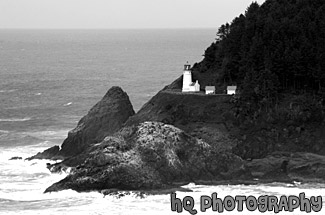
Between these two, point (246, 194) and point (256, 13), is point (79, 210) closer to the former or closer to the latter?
point (246, 194)

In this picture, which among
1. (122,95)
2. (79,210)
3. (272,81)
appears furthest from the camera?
(122,95)

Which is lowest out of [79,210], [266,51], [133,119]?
[79,210]

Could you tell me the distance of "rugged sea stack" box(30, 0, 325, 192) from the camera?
65.9m

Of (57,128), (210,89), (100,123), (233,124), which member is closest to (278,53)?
(210,89)

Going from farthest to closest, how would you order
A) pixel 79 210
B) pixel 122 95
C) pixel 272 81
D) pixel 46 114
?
pixel 46 114 → pixel 122 95 → pixel 272 81 → pixel 79 210

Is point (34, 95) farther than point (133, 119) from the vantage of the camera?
Yes

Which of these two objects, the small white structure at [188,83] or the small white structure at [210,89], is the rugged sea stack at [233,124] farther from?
the small white structure at [210,89]

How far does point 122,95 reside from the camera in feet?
275

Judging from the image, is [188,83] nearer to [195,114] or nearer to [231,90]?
[231,90]

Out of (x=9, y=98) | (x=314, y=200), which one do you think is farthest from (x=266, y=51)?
(x=9, y=98)

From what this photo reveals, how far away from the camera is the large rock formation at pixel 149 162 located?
2532 inches

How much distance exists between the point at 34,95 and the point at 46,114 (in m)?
23.2

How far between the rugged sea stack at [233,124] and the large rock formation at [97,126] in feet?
0.38

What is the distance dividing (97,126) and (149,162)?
661 inches
